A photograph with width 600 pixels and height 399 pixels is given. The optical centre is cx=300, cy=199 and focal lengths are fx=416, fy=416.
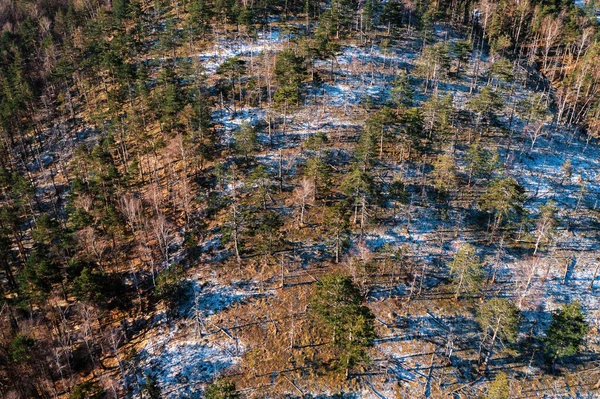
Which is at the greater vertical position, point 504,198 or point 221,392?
point 504,198

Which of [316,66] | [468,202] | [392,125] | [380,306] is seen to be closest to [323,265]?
[380,306]

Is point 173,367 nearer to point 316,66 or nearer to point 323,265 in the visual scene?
point 323,265

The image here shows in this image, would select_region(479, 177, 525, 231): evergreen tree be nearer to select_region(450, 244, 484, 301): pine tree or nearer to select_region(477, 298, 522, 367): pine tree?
select_region(450, 244, 484, 301): pine tree

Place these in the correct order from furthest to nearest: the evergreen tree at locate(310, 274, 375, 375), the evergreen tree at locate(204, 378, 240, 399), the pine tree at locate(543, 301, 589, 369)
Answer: the pine tree at locate(543, 301, 589, 369) → the evergreen tree at locate(310, 274, 375, 375) → the evergreen tree at locate(204, 378, 240, 399)

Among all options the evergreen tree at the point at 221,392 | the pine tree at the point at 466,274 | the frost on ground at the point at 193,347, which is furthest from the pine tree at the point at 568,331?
the frost on ground at the point at 193,347

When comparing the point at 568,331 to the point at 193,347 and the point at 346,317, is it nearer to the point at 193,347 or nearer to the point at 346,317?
the point at 346,317

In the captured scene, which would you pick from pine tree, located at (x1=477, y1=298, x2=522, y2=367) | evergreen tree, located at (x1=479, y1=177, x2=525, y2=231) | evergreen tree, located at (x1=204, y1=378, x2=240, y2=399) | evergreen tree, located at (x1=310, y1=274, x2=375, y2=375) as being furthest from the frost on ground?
evergreen tree, located at (x1=479, y1=177, x2=525, y2=231)

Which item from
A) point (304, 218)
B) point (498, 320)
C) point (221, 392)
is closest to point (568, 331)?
point (498, 320)

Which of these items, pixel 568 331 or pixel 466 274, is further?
pixel 466 274

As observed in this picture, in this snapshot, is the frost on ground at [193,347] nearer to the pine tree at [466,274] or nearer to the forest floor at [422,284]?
the forest floor at [422,284]
